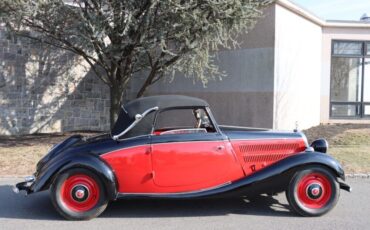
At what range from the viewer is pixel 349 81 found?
17.3 m

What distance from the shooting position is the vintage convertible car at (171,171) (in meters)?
5.89

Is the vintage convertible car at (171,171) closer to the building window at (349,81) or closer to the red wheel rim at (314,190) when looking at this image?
the red wheel rim at (314,190)

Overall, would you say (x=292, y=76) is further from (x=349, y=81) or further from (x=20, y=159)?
(x=20, y=159)

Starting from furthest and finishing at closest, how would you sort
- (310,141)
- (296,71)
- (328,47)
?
(328,47) < (296,71) < (310,141)

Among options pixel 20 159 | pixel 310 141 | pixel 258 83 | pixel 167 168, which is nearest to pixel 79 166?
pixel 167 168

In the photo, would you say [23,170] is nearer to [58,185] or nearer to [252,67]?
[58,185]

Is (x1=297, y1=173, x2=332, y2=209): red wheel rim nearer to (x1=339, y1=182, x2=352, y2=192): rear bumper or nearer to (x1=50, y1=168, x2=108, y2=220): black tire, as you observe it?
(x1=339, y1=182, x2=352, y2=192): rear bumper

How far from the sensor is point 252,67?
574 inches

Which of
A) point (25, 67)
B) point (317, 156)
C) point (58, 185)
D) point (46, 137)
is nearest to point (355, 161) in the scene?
point (317, 156)

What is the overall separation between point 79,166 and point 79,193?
348 mm

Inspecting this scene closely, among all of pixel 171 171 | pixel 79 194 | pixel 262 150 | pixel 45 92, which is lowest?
pixel 79 194

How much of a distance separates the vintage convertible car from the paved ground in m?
0.23

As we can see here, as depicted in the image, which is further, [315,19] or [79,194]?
[315,19]

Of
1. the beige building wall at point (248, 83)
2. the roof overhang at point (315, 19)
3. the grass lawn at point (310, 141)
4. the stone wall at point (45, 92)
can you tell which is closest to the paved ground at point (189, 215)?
the grass lawn at point (310, 141)
